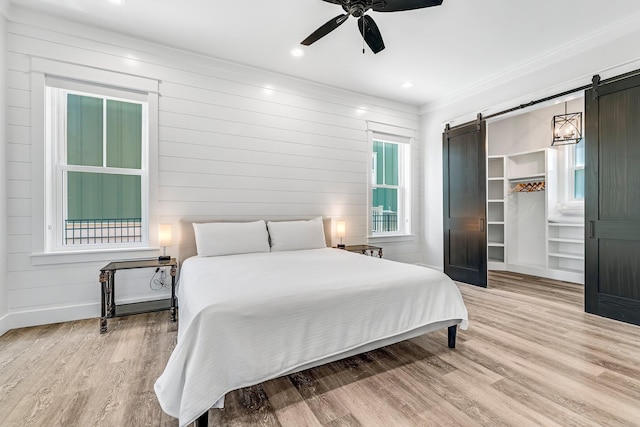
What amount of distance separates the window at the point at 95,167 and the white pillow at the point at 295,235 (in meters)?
1.51

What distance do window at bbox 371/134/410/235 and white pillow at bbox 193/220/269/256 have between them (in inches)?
86.6

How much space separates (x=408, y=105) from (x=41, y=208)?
5447 millimetres

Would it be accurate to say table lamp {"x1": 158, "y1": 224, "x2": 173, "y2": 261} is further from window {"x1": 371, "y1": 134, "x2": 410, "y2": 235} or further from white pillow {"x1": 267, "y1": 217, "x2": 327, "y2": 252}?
window {"x1": 371, "y1": 134, "x2": 410, "y2": 235}

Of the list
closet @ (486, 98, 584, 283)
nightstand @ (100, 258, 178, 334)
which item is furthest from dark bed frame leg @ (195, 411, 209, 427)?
closet @ (486, 98, 584, 283)

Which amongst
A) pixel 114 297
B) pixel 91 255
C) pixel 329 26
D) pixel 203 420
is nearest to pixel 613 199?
pixel 329 26

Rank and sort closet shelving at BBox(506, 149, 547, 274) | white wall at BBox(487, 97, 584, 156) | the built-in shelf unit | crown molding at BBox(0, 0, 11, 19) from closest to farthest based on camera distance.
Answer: crown molding at BBox(0, 0, 11, 19) → the built-in shelf unit → white wall at BBox(487, 97, 584, 156) → closet shelving at BBox(506, 149, 547, 274)

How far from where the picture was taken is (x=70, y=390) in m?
1.91

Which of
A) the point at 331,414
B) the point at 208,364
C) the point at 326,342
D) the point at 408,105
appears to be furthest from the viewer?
the point at 408,105

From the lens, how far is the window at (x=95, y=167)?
3145mm

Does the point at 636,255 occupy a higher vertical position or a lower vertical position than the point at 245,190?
lower

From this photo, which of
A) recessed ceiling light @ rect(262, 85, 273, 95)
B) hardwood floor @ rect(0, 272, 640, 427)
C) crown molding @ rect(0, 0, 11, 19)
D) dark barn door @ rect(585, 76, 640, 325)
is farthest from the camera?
recessed ceiling light @ rect(262, 85, 273, 95)

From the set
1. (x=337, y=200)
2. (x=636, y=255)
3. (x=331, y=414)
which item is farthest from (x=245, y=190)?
(x=636, y=255)

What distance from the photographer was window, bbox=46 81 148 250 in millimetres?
3145

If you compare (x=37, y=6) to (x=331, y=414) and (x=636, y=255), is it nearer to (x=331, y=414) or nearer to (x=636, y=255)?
(x=331, y=414)
